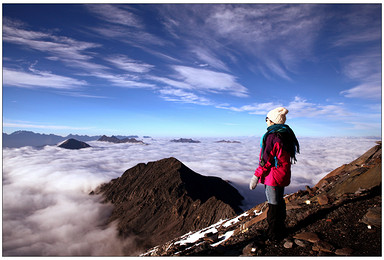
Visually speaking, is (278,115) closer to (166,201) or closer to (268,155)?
(268,155)

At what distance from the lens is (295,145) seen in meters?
4.78

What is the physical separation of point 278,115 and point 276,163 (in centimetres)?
112

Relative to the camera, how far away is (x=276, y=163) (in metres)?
4.49

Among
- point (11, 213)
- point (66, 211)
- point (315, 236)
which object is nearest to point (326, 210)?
point (315, 236)

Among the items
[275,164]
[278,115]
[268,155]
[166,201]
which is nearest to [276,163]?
[275,164]

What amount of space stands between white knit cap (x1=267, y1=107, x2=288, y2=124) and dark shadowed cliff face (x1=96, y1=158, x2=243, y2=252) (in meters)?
54.8

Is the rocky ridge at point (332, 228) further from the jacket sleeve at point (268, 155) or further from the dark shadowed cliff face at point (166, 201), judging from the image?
the dark shadowed cliff face at point (166, 201)

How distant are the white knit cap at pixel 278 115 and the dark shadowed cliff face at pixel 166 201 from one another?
5485cm

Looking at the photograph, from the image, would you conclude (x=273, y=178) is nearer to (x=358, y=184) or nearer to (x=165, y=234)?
(x=358, y=184)

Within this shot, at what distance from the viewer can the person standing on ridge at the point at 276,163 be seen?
4.43m

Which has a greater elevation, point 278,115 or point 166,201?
point 278,115

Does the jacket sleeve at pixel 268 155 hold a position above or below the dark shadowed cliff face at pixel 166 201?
above

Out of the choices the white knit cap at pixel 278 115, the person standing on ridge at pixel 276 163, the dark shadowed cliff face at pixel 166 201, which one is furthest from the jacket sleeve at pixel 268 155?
the dark shadowed cliff face at pixel 166 201

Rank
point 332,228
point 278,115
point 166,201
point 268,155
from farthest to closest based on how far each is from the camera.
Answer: point 166,201 → point 332,228 → point 278,115 → point 268,155
